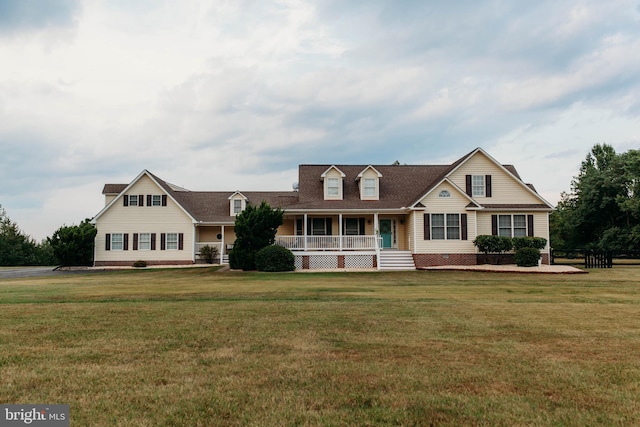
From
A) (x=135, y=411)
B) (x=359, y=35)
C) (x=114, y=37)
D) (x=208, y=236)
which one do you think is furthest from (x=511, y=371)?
(x=208, y=236)

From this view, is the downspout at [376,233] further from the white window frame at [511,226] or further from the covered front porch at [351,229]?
the white window frame at [511,226]

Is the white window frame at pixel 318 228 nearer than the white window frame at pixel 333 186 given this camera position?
No

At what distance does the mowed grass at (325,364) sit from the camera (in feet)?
13.5

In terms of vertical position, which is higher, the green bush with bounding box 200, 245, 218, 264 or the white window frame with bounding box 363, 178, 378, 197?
the white window frame with bounding box 363, 178, 378, 197

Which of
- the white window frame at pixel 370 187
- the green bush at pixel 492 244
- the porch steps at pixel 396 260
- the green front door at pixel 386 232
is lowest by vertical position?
the porch steps at pixel 396 260

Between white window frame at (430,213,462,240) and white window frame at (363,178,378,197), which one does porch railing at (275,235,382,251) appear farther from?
white window frame at (430,213,462,240)

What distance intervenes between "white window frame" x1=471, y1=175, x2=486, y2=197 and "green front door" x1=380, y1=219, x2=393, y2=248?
5736 mm

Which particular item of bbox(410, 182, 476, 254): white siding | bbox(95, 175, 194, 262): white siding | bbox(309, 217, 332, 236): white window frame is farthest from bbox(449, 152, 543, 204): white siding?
bbox(95, 175, 194, 262): white siding

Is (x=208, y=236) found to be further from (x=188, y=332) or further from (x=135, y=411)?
(x=135, y=411)

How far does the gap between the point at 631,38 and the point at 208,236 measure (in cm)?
2786

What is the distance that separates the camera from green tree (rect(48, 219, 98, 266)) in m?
31.5

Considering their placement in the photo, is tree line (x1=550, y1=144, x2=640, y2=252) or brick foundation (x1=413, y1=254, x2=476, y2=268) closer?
brick foundation (x1=413, y1=254, x2=476, y2=268)
